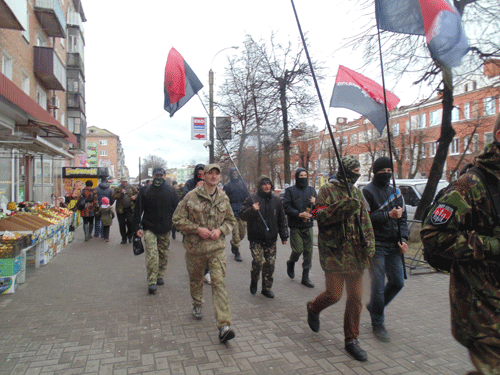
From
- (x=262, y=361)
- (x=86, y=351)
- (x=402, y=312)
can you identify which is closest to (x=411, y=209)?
(x=402, y=312)

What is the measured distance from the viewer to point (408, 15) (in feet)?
12.8

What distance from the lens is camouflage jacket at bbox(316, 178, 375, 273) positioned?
3.50m

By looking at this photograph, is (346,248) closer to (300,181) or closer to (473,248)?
(473,248)

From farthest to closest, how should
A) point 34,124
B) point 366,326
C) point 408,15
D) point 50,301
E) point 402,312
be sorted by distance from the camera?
point 34,124 → point 50,301 → point 402,312 → point 366,326 → point 408,15

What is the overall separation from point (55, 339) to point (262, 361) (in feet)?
7.37

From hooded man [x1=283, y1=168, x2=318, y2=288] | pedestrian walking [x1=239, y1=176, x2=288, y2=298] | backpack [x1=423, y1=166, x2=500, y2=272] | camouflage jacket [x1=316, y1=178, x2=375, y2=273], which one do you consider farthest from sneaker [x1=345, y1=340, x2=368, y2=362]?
hooded man [x1=283, y1=168, x2=318, y2=288]

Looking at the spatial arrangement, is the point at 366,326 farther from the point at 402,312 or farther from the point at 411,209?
the point at 411,209

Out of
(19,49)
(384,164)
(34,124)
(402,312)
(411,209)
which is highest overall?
(19,49)

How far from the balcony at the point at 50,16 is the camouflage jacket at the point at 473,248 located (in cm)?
1921

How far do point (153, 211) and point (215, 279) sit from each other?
219 centimetres

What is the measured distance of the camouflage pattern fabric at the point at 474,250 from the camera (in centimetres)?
189

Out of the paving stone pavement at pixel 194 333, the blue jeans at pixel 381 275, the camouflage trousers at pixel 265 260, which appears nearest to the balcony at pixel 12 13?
the paving stone pavement at pixel 194 333

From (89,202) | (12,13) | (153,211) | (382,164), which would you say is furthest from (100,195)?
(382,164)

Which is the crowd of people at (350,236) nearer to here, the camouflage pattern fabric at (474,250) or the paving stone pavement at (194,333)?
the camouflage pattern fabric at (474,250)
